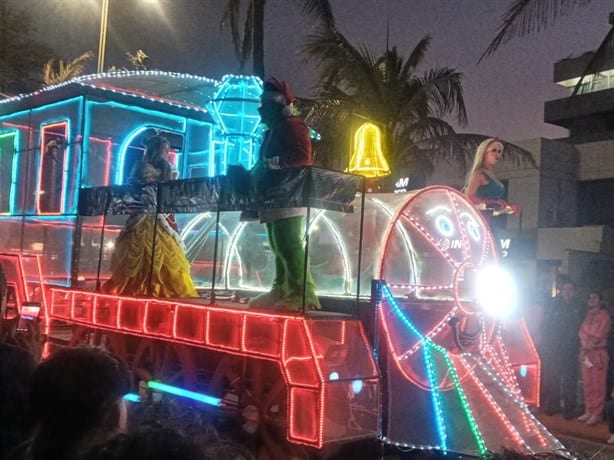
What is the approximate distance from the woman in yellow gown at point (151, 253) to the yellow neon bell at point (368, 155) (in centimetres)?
254

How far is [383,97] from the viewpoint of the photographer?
56.6 feet

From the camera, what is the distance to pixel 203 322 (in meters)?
6.71

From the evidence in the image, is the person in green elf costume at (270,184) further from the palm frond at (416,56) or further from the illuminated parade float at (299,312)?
the palm frond at (416,56)

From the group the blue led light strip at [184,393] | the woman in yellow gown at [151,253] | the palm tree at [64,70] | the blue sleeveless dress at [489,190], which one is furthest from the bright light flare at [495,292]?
the palm tree at [64,70]

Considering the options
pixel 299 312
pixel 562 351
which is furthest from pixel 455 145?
pixel 299 312

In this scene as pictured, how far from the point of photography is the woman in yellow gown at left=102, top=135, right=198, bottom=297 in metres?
8.17

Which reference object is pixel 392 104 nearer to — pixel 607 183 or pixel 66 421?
pixel 607 183

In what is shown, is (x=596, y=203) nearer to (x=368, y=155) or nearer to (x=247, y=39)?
(x=247, y=39)

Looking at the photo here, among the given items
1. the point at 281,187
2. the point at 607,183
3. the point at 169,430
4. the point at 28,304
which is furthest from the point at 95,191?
the point at 607,183

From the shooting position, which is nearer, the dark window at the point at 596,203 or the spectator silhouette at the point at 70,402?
the spectator silhouette at the point at 70,402

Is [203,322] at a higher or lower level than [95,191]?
lower

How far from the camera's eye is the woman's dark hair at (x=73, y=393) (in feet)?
7.72

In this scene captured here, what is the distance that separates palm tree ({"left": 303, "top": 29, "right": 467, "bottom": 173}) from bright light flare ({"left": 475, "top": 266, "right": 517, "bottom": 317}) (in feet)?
33.6

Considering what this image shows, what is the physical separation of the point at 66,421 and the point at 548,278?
1820 centimetres
